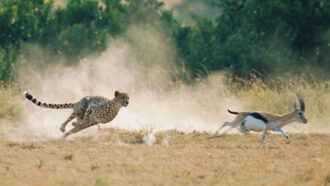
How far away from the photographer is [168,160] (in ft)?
24.3

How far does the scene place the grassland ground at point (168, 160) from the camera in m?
6.20

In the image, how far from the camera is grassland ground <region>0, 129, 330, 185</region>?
6195 millimetres

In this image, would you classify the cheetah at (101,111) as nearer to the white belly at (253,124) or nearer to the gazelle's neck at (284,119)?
the white belly at (253,124)

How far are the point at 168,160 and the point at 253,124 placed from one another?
179 centimetres

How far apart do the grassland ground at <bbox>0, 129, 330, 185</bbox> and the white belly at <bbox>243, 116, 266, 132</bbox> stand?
31 cm

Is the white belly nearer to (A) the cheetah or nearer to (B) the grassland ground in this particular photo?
(B) the grassland ground

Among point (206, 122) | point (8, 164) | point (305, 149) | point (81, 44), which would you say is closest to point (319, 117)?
point (206, 122)

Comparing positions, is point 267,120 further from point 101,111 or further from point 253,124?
point 101,111

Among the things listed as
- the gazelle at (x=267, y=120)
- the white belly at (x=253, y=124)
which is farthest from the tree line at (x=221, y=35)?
the white belly at (x=253, y=124)

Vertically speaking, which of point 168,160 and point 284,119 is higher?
point 284,119

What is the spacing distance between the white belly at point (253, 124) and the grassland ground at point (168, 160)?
31 centimetres

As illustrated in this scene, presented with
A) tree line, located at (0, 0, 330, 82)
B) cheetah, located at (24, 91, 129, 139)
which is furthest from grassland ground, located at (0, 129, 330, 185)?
tree line, located at (0, 0, 330, 82)

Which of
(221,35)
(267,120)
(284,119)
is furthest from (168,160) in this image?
(221,35)

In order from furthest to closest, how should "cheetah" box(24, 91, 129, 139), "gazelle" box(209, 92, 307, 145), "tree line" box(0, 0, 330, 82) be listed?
"tree line" box(0, 0, 330, 82), "cheetah" box(24, 91, 129, 139), "gazelle" box(209, 92, 307, 145)
